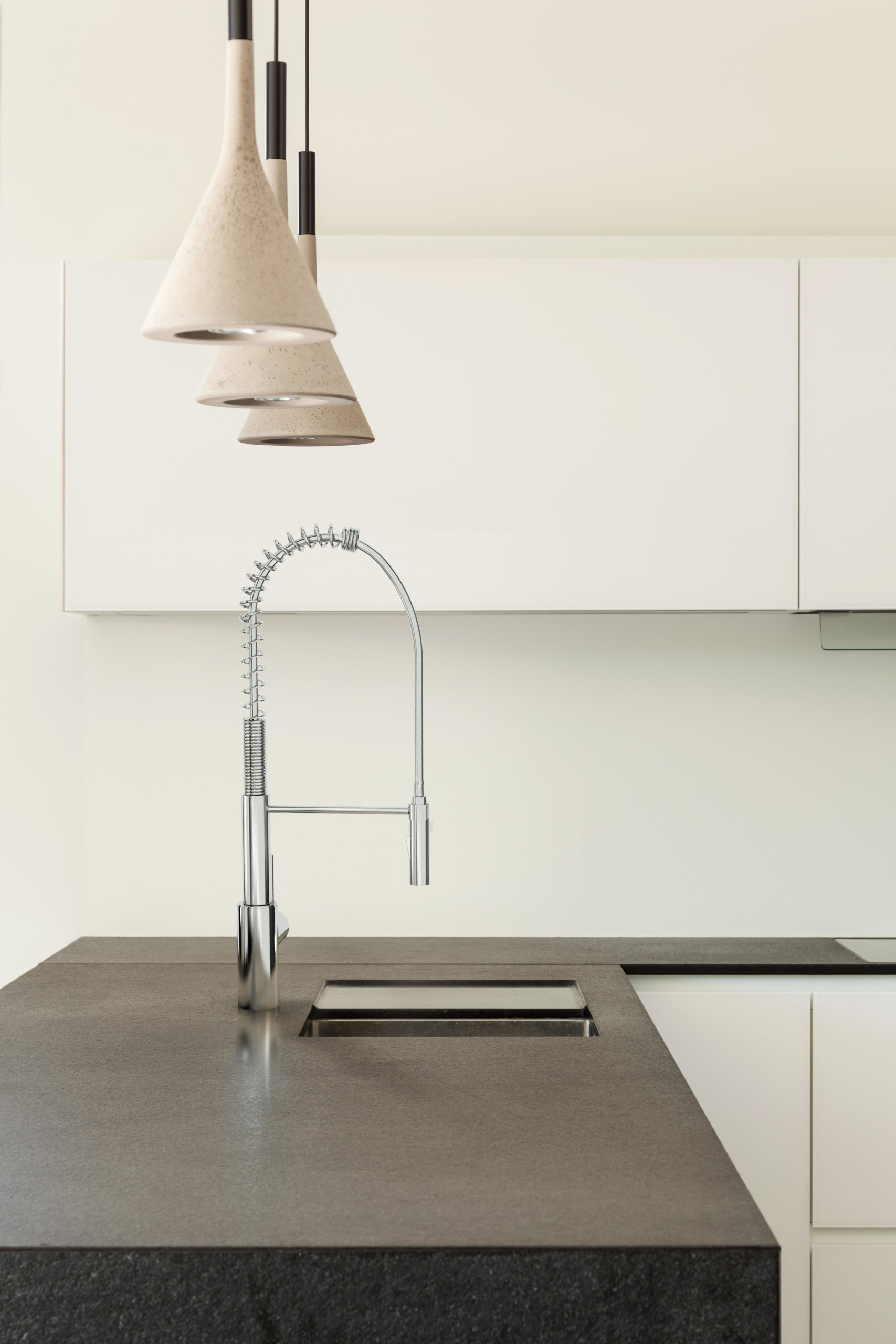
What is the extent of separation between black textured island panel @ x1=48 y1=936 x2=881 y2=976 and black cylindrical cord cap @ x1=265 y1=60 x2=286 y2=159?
134 cm

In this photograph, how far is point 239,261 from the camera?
3.88 feet

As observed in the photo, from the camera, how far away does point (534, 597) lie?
2260 millimetres

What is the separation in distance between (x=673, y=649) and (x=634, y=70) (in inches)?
47.0

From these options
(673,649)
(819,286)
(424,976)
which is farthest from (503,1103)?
(819,286)

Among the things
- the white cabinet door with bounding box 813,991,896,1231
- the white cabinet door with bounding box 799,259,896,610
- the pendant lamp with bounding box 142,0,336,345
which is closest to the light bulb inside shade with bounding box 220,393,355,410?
the pendant lamp with bounding box 142,0,336,345

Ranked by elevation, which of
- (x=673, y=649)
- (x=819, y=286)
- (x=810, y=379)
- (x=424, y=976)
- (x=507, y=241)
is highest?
(x=507, y=241)

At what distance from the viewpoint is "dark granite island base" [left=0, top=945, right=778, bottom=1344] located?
3.51 feet

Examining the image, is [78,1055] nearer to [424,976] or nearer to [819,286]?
[424,976]

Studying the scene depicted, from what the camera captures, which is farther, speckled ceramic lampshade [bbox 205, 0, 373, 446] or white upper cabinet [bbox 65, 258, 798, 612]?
white upper cabinet [bbox 65, 258, 798, 612]

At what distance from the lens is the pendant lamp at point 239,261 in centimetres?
117

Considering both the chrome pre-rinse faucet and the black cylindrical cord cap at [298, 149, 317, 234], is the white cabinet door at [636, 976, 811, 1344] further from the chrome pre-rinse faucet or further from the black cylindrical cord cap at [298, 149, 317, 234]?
the black cylindrical cord cap at [298, 149, 317, 234]

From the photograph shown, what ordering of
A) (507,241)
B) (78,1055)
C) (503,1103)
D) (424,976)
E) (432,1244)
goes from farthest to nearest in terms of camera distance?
(507,241) → (424,976) → (78,1055) → (503,1103) → (432,1244)

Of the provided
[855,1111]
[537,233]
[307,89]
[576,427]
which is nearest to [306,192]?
[307,89]

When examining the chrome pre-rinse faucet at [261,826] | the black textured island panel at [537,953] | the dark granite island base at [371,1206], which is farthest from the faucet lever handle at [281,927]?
the black textured island panel at [537,953]
